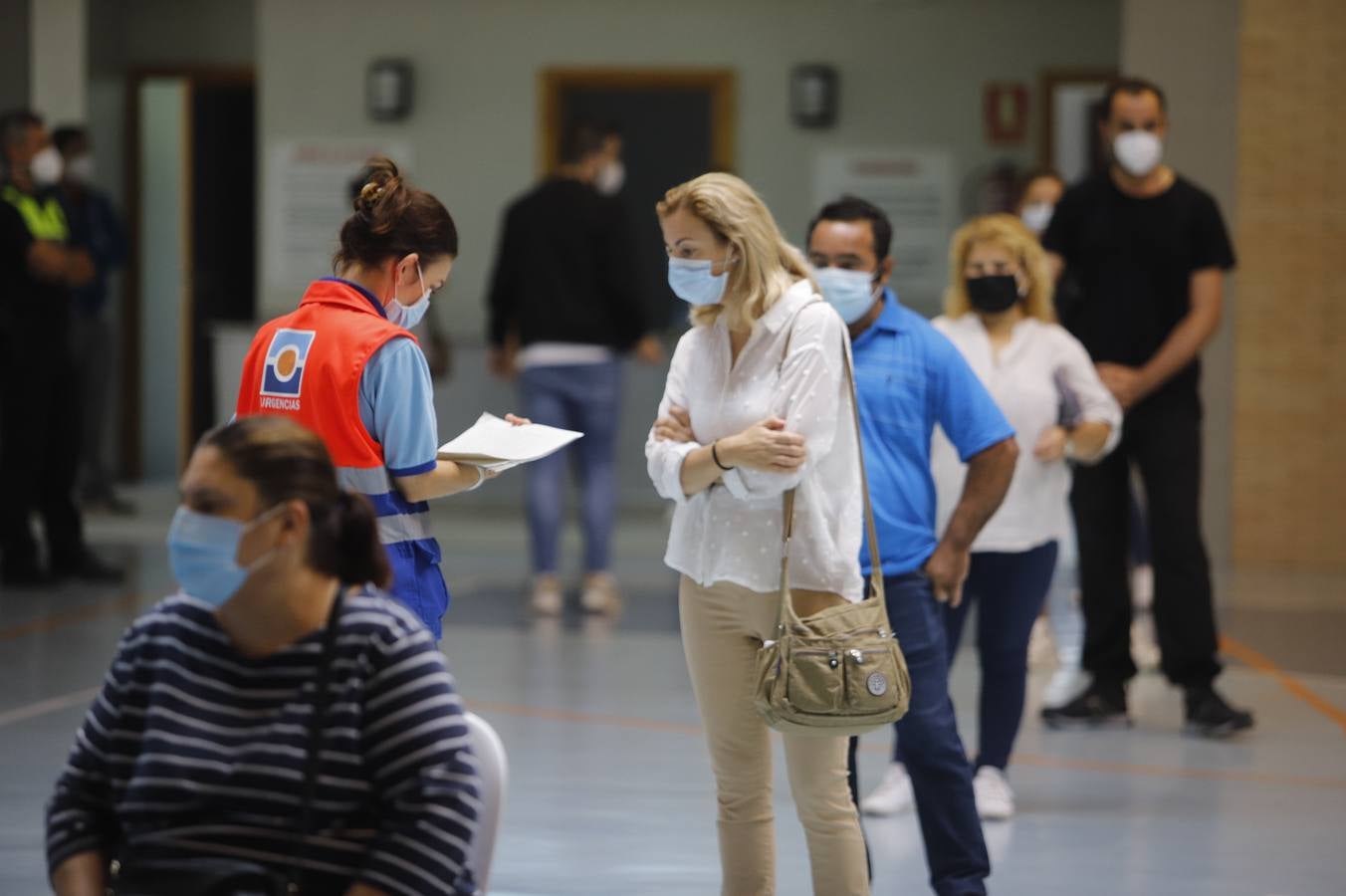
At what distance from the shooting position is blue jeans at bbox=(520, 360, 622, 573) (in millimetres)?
7816

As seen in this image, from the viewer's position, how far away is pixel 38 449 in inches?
321

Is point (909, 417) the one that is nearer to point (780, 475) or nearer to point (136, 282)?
point (780, 475)

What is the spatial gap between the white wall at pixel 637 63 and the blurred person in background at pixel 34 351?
12.3 ft

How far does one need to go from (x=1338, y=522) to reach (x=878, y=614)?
6.96 meters

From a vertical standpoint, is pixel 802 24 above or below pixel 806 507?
above

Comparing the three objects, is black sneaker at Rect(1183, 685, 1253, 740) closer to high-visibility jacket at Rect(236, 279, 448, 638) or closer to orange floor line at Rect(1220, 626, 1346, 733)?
orange floor line at Rect(1220, 626, 1346, 733)

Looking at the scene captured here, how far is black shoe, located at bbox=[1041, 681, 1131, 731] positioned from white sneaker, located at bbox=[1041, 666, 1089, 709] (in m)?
0.06

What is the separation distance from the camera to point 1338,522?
9.52 m

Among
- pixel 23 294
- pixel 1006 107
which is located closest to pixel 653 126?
pixel 1006 107

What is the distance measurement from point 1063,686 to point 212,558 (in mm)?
4756

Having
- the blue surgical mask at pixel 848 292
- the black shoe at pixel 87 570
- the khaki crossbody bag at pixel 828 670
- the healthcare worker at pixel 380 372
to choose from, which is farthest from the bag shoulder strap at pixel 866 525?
the black shoe at pixel 87 570

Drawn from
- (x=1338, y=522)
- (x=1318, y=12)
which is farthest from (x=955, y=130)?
(x=1338, y=522)

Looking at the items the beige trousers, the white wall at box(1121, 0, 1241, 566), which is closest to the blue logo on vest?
the beige trousers

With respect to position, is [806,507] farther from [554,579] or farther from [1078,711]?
[554,579]
